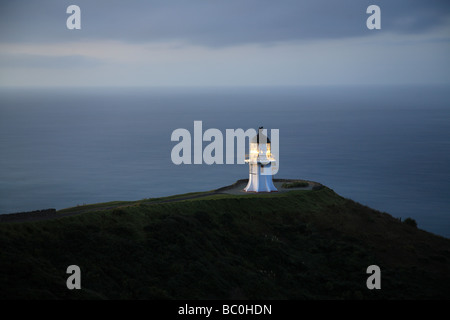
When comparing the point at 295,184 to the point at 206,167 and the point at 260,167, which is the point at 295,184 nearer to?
the point at 260,167

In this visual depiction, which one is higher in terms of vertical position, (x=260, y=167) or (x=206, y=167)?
(x=206, y=167)

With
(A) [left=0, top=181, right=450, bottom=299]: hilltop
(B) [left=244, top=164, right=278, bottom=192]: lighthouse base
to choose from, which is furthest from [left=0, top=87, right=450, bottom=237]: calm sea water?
(B) [left=244, top=164, right=278, bottom=192]: lighthouse base

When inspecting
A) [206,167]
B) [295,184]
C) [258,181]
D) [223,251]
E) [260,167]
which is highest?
[206,167]

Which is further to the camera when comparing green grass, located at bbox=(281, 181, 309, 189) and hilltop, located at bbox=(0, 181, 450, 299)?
green grass, located at bbox=(281, 181, 309, 189)

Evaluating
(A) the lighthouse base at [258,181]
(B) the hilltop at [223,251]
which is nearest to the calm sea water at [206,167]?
(B) the hilltop at [223,251]

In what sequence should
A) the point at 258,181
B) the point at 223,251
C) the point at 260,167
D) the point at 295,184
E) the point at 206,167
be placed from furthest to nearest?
the point at 206,167, the point at 295,184, the point at 258,181, the point at 260,167, the point at 223,251

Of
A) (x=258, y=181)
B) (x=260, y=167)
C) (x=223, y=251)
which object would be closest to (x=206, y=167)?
(x=258, y=181)

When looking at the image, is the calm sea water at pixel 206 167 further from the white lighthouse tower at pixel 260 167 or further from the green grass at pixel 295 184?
the white lighthouse tower at pixel 260 167

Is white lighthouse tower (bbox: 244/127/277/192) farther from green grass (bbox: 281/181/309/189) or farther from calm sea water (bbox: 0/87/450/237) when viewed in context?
calm sea water (bbox: 0/87/450/237)
